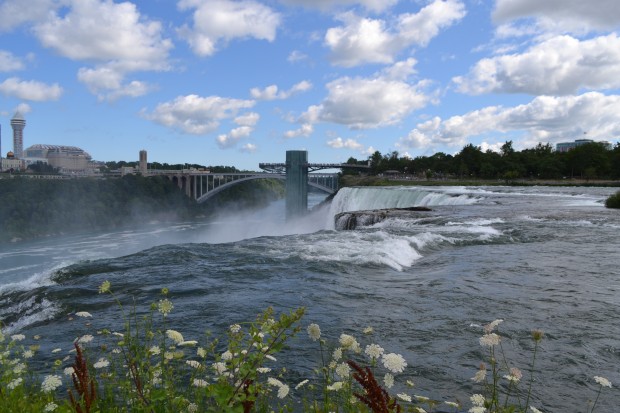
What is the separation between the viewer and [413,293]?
772 centimetres

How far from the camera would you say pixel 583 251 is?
11.2m

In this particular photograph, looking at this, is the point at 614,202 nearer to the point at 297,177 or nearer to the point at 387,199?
the point at 387,199

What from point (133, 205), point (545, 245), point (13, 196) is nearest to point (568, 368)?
point (545, 245)

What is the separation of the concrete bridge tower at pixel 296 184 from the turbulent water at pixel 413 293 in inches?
1566

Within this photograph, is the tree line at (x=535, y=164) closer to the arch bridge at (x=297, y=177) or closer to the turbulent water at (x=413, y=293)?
the arch bridge at (x=297, y=177)

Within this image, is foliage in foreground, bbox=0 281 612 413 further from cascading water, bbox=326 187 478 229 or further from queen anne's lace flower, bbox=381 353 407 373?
cascading water, bbox=326 187 478 229

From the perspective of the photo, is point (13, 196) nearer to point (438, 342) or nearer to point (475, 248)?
point (475, 248)

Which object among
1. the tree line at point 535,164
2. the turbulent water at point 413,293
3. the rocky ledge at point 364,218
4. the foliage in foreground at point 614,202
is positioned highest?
the tree line at point 535,164

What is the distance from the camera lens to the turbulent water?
4812 millimetres

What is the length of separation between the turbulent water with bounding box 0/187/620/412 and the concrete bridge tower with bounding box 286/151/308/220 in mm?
39780

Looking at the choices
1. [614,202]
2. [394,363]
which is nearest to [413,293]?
[394,363]

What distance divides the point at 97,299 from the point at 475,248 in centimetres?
878

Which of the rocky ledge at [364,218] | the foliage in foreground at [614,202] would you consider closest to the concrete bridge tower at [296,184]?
the rocky ledge at [364,218]

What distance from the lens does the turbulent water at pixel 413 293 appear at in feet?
15.8
